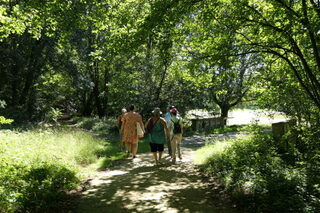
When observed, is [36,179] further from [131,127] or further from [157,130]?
[131,127]

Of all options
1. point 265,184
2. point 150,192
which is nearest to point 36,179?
point 150,192

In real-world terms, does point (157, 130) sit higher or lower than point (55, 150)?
higher

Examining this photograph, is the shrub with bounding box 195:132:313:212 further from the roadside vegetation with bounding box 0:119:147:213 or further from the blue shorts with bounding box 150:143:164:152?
the roadside vegetation with bounding box 0:119:147:213

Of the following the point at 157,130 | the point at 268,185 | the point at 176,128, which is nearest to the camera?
the point at 268,185

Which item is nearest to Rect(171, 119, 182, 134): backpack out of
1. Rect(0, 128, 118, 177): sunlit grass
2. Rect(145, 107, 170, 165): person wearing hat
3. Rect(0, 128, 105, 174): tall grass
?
Rect(145, 107, 170, 165): person wearing hat

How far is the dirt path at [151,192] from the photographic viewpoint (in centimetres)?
541

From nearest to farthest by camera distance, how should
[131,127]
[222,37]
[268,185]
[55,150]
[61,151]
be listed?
1. [268,185]
2. [222,37]
3. [55,150]
4. [61,151]
5. [131,127]

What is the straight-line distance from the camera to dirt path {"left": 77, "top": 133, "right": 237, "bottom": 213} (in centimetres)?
541

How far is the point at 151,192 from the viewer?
251 inches

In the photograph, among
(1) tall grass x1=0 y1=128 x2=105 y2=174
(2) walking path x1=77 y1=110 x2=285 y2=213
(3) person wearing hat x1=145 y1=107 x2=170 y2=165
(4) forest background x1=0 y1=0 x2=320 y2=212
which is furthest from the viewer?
(3) person wearing hat x1=145 y1=107 x2=170 y2=165

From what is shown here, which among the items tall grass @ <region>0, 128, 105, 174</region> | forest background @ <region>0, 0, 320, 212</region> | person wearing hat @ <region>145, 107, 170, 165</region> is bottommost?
tall grass @ <region>0, 128, 105, 174</region>

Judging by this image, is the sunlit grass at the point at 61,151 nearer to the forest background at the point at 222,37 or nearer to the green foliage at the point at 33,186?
the green foliage at the point at 33,186

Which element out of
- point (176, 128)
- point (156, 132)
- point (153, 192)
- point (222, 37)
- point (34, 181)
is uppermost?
point (222, 37)

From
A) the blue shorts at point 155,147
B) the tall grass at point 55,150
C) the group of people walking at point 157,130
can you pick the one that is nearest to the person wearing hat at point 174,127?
the group of people walking at point 157,130
